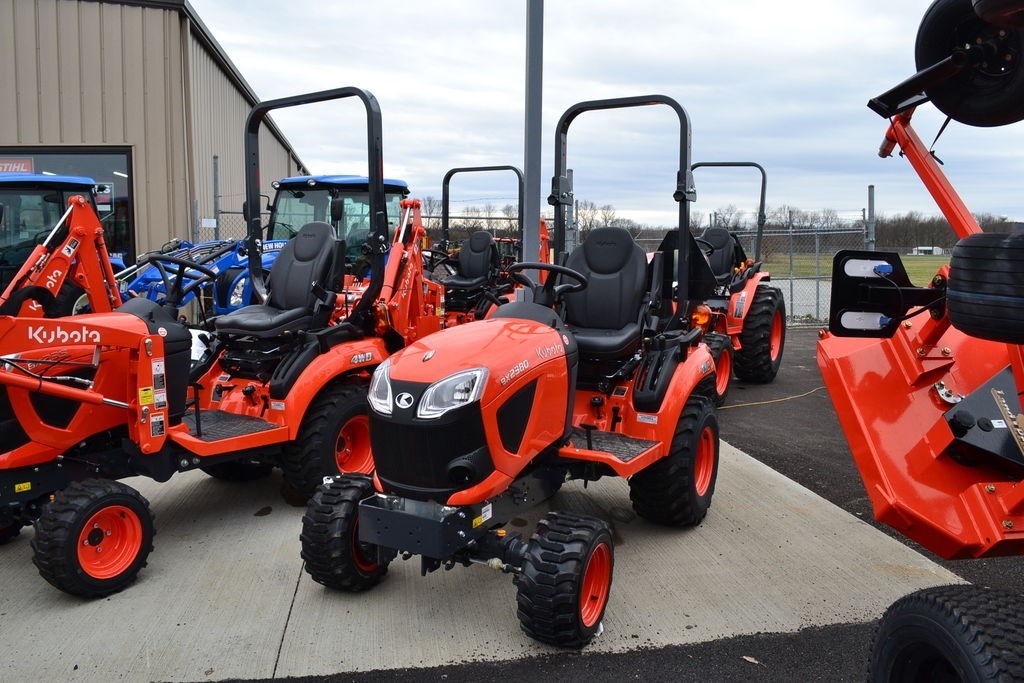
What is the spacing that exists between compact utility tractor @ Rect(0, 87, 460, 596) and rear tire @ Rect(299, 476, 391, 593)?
0.98 meters

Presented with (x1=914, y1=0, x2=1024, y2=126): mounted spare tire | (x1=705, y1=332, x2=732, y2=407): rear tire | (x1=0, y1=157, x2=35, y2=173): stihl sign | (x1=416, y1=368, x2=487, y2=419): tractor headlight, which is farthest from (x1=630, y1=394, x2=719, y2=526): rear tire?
(x1=0, y1=157, x2=35, y2=173): stihl sign

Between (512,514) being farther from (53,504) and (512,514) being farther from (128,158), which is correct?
(128,158)

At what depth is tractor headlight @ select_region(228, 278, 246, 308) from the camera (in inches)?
393

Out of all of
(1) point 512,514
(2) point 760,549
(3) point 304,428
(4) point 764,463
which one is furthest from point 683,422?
(3) point 304,428

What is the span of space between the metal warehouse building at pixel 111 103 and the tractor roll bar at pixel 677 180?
34.3 ft

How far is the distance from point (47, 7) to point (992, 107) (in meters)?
15.4

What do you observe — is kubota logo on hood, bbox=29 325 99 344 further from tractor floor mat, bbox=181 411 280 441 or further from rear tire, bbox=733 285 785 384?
rear tire, bbox=733 285 785 384

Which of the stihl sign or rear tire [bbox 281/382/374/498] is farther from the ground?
the stihl sign

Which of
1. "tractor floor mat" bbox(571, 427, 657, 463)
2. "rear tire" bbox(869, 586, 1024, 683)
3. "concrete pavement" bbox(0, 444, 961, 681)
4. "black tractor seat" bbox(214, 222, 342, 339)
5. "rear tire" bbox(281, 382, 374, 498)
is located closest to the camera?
"rear tire" bbox(869, 586, 1024, 683)

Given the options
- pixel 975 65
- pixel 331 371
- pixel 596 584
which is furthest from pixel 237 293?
pixel 975 65

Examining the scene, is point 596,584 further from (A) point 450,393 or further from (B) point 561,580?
(A) point 450,393

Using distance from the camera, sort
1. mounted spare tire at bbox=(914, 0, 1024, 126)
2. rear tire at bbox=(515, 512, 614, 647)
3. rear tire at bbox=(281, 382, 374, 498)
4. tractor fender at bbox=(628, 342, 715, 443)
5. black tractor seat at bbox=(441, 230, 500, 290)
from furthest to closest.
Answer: black tractor seat at bbox=(441, 230, 500, 290) < rear tire at bbox=(281, 382, 374, 498) < tractor fender at bbox=(628, 342, 715, 443) < rear tire at bbox=(515, 512, 614, 647) < mounted spare tire at bbox=(914, 0, 1024, 126)

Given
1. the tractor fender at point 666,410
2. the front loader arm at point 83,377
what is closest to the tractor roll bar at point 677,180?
the tractor fender at point 666,410

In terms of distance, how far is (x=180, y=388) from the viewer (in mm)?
4691
